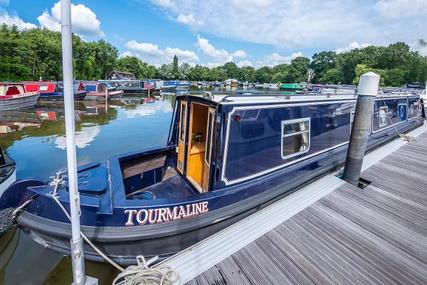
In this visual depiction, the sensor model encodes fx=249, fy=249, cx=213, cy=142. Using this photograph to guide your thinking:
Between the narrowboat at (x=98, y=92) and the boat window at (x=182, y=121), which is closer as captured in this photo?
the boat window at (x=182, y=121)

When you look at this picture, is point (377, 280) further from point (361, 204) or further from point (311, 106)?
point (311, 106)

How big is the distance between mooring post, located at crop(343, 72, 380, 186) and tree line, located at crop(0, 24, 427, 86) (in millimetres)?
7885

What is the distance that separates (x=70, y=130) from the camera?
187 cm

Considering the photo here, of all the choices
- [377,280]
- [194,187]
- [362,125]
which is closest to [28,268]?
[194,187]

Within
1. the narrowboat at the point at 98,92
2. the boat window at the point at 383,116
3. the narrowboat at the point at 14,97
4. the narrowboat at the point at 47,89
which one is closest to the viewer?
the boat window at the point at 383,116

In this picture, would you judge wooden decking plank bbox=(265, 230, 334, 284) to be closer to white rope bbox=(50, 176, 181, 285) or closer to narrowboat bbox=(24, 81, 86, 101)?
white rope bbox=(50, 176, 181, 285)

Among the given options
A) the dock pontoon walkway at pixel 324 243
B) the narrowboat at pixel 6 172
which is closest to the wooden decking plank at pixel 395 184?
the dock pontoon walkway at pixel 324 243

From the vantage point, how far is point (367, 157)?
664 centimetres

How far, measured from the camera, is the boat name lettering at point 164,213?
3.15 metres

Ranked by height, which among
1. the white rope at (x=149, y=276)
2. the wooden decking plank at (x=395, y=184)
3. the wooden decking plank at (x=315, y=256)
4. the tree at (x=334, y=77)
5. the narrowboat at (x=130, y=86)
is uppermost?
the tree at (x=334, y=77)

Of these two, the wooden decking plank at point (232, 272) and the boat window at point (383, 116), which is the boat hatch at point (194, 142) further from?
the boat window at point (383, 116)

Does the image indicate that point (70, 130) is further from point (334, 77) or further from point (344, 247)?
point (334, 77)

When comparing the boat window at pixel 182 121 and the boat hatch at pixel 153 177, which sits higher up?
the boat window at pixel 182 121

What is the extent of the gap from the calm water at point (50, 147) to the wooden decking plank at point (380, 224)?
3748mm
